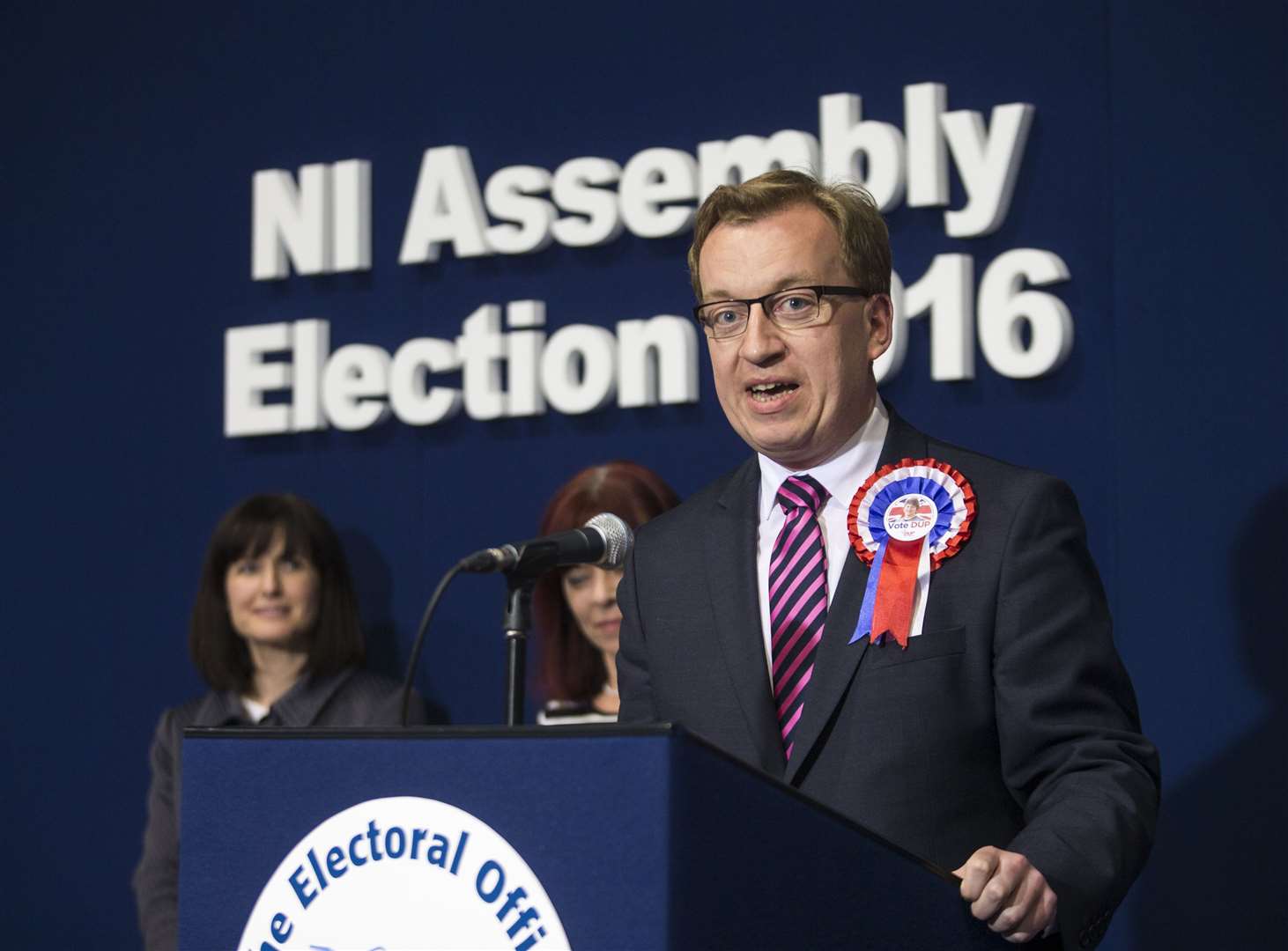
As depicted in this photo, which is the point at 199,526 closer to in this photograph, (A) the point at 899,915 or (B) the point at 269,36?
(B) the point at 269,36

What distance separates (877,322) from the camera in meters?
2.29

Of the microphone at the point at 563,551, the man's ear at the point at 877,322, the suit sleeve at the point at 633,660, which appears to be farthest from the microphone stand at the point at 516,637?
the man's ear at the point at 877,322

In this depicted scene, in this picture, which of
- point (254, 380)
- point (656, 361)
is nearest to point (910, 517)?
point (656, 361)

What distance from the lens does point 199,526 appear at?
4570 millimetres

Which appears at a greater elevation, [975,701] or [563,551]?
[563,551]

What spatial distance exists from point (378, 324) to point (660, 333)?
2.68 feet

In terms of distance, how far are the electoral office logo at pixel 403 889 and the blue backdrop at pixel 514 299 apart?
2.25 metres

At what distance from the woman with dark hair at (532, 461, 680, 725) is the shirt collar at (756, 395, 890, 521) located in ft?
4.80

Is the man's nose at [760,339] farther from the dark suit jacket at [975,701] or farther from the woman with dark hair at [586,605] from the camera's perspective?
the woman with dark hair at [586,605]

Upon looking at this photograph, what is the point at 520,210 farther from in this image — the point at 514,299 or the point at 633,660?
the point at 633,660

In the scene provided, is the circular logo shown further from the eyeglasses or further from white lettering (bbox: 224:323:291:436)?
white lettering (bbox: 224:323:291:436)

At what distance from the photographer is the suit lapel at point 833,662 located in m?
1.97

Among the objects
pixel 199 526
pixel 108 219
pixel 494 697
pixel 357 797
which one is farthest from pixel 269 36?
pixel 357 797

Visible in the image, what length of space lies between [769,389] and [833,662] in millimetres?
373
